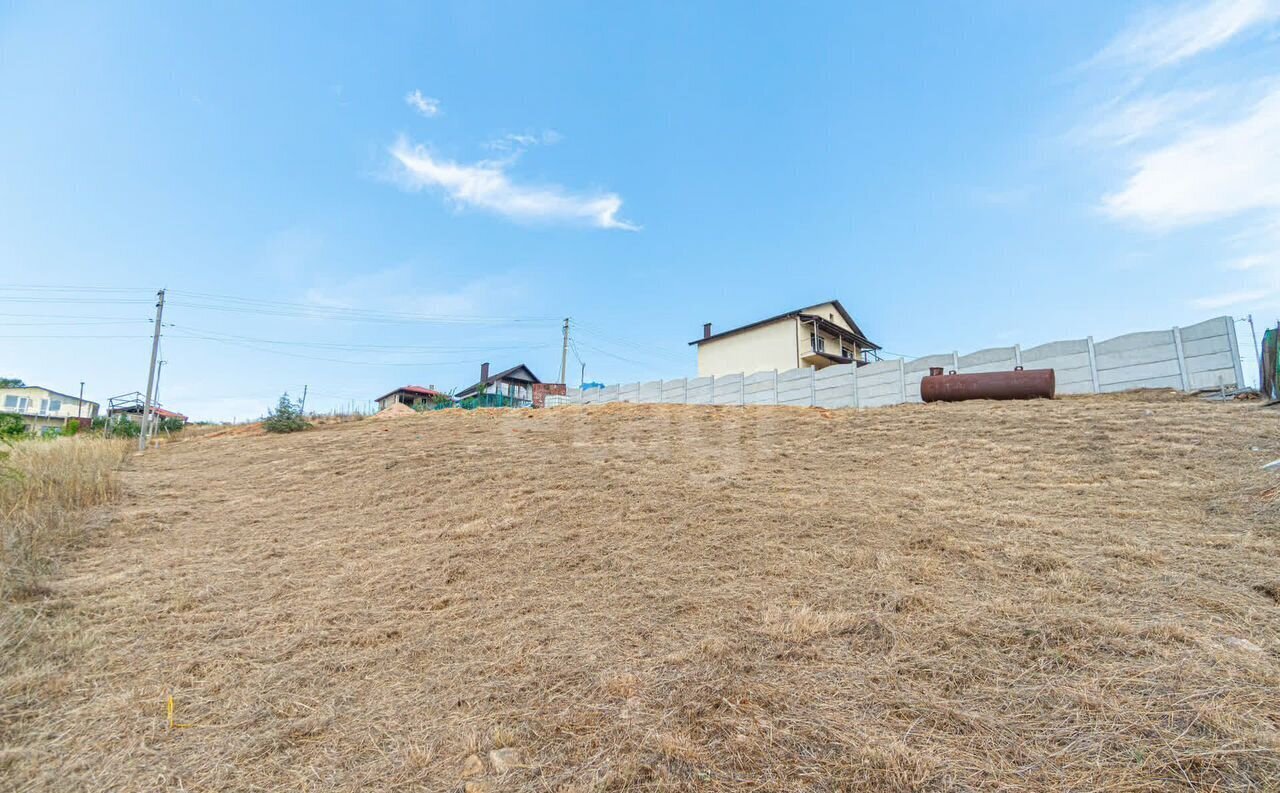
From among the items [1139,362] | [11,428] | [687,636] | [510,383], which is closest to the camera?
[687,636]

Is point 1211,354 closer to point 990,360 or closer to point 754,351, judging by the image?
point 990,360

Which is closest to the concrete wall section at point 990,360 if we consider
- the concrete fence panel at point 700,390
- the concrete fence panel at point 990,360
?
the concrete fence panel at point 990,360

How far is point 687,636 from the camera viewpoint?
2754 millimetres

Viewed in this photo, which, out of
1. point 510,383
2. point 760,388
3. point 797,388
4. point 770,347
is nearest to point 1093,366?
point 797,388

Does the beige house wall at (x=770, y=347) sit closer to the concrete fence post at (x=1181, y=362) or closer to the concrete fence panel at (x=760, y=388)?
the concrete fence panel at (x=760, y=388)

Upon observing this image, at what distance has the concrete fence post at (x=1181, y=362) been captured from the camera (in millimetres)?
10188

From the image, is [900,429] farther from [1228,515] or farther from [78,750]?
[78,750]

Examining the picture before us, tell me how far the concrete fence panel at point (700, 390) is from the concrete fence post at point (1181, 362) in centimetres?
1069

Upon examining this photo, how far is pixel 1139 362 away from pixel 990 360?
2715mm

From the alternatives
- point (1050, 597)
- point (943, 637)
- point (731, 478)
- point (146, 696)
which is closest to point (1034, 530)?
point (1050, 597)

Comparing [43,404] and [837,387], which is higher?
[43,404]

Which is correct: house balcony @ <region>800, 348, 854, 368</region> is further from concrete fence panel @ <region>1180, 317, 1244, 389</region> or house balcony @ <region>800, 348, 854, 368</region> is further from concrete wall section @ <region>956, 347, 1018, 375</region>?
concrete fence panel @ <region>1180, 317, 1244, 389</region>

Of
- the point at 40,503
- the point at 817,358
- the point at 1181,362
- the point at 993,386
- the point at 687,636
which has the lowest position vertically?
the point at 687,636

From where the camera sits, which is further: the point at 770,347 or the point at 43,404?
the point at 43,404
